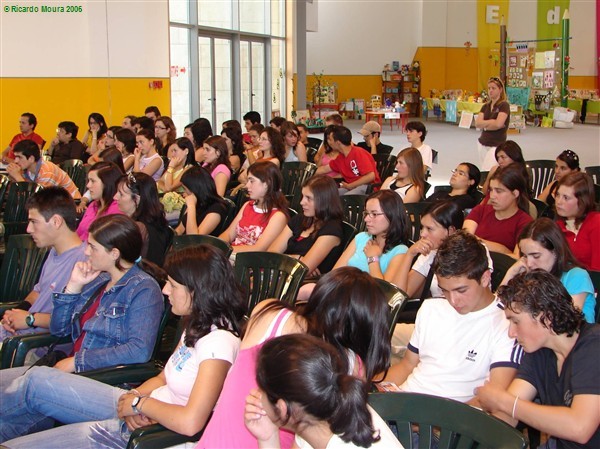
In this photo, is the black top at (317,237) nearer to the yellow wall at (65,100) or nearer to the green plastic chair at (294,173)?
the green plastic chair at (294,173)

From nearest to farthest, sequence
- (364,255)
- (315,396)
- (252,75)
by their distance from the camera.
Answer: (315,396) → (364,255) → (252,75)

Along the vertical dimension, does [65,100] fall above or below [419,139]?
above

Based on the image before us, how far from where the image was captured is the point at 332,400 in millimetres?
1694

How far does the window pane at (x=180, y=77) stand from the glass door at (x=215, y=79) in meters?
0.40

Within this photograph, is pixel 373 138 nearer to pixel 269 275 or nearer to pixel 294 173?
pixel 294 173

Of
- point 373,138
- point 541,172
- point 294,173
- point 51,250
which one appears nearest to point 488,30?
point 373,138

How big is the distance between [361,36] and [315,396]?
940 inches

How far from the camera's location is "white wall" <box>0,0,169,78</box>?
36.0ft

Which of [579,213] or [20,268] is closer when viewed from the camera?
[579,213]

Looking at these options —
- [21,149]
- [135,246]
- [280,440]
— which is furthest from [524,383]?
[21,149]

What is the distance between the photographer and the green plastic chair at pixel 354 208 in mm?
5500

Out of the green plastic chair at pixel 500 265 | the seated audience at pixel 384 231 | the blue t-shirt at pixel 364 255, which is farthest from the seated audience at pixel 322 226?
the green plastic chair at pixel 500 265

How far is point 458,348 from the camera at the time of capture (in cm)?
279

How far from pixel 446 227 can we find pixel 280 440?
7.10 feet
